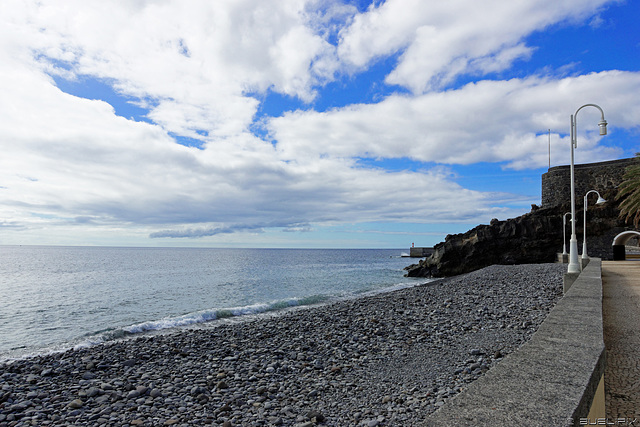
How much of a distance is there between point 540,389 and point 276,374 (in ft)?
17.9

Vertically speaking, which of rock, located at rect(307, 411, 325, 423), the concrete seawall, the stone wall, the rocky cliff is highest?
the stone wall

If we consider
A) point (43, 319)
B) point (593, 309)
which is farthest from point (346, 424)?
point (43, 319)

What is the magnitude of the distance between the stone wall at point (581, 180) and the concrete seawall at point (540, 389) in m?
55.6

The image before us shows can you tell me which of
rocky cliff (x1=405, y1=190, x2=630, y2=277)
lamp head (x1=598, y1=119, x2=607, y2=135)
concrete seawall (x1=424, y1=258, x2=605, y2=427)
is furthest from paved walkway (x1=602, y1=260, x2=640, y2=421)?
rocky cliff (x1=405, y1=190, x2=630, y2=277)

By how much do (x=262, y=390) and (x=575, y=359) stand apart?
4.74 m

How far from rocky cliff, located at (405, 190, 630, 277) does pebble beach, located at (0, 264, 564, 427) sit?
35.5 meters

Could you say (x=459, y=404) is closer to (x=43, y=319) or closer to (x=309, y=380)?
(x=309, y=380)

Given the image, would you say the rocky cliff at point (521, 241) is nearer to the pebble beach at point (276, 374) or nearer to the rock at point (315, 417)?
the pebble beach at point (276, 374)

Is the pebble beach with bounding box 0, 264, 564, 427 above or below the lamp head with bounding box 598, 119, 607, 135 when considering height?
below

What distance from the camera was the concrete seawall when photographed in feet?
7.69

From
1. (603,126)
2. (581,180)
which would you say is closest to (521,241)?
(581,180)

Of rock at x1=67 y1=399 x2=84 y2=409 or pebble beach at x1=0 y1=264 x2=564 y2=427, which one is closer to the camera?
pebble beach at x1=0 y1=264 x2=564 y2=427

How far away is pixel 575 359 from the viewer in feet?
11.3

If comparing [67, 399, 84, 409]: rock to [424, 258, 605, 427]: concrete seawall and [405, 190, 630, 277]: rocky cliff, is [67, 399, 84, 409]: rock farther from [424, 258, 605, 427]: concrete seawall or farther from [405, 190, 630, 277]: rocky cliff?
[405, 190, 630, 277]: rocky cliff
